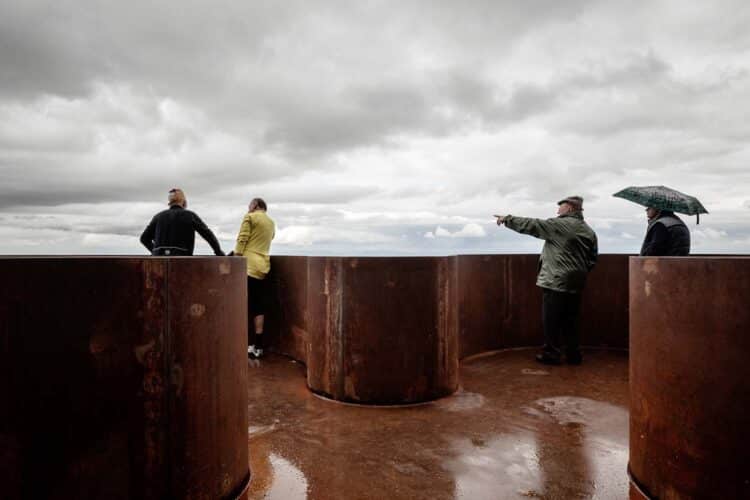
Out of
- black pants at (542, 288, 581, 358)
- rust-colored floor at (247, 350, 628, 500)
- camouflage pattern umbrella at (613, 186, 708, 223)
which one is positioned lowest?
rust-colored floor at (247, 350, 628, 500)

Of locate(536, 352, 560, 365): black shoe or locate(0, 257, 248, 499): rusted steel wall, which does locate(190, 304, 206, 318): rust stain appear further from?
locate(536, 352, 560, 365): black shoe

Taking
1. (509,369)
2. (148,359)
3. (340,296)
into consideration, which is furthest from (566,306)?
(148,359)

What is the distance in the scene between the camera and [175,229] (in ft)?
15.8

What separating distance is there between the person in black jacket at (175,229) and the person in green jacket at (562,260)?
324cm

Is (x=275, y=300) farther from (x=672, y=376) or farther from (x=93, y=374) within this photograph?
(x=672, y=376)

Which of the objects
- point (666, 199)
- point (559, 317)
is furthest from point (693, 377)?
point (559, 317)

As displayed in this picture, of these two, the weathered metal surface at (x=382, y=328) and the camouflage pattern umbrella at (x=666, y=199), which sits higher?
the camouflage pattern umbrella at (x=666, y=199)

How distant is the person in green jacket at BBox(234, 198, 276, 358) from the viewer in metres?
5.48

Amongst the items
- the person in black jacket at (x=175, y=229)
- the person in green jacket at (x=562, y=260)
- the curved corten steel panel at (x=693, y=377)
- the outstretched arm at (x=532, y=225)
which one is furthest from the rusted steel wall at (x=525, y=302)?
the curved corten steel panel at (x=693, y=377)

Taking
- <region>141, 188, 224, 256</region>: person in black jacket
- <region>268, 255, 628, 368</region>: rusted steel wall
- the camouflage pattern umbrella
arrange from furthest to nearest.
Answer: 1. <region>268, 255, 628, 368</region>: rusted steel wall
2. <region>141, 188, 224, 256</region>: person in black jacket
3. the camouflage pattern umbrella

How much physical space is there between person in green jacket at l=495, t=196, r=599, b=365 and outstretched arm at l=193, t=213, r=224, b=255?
3.06 metres

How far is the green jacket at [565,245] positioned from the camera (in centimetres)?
514

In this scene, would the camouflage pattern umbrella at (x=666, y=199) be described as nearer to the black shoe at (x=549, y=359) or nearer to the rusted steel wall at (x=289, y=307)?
the black shoe at (x=549, y=359)

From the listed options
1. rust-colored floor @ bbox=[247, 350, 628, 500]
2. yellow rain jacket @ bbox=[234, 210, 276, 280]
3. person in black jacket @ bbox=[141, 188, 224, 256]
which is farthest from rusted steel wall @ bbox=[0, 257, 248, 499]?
yellow rain jacket @ bbox=[234, 210, 276, 280]
